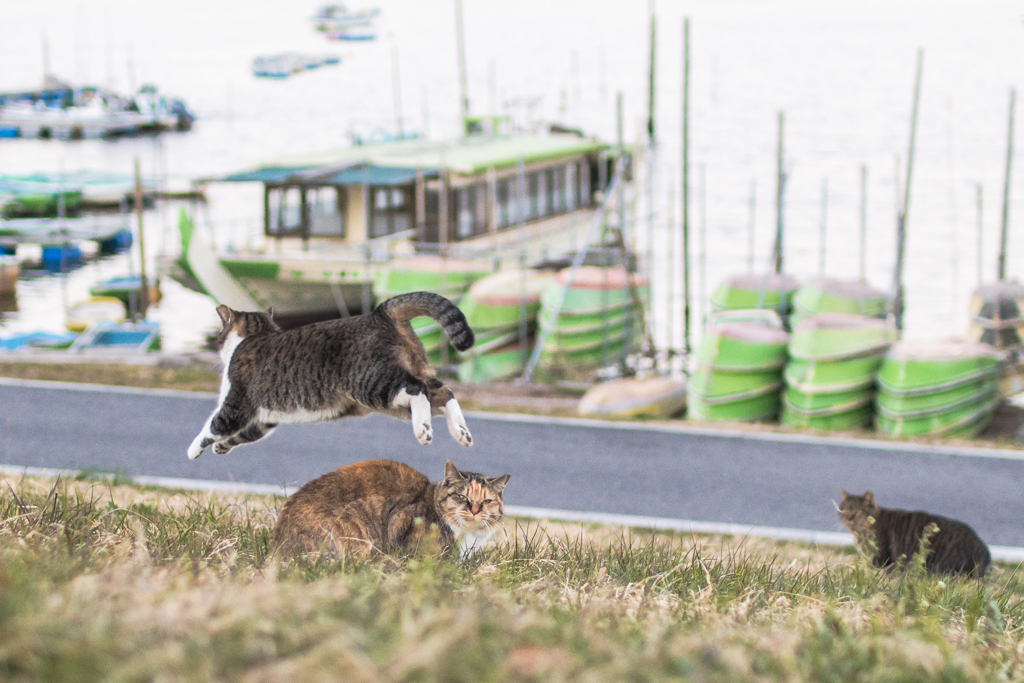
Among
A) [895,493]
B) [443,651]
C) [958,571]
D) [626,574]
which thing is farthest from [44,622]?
[895,493]

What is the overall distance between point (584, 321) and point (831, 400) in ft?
18.3

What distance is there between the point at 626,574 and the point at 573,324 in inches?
556

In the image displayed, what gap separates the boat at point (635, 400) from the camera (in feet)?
52.5

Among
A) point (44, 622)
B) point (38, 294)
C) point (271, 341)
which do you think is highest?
point (271, 341)

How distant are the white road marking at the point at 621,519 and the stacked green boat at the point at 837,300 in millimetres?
10786

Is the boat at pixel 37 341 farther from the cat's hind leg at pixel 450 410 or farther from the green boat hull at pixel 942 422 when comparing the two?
the cat's hind leg at pixel 450 410

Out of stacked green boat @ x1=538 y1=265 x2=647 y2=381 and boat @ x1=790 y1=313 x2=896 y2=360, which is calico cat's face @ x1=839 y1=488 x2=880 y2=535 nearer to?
boat @ x1=790 y1=313 x2=896 y2=360

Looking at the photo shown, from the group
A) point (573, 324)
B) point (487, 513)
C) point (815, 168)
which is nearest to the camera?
point (487, 513)

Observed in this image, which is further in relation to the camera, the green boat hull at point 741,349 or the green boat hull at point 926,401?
the green boat hull at point 741,349

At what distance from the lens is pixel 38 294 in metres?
38.1

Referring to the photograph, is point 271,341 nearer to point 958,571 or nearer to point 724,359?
point 958,571

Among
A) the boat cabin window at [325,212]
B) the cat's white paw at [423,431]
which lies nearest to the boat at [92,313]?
the boat cabin window at [325,212]

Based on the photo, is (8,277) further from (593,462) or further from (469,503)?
(469,503)

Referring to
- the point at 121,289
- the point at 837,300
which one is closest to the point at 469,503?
the point at 837,300
